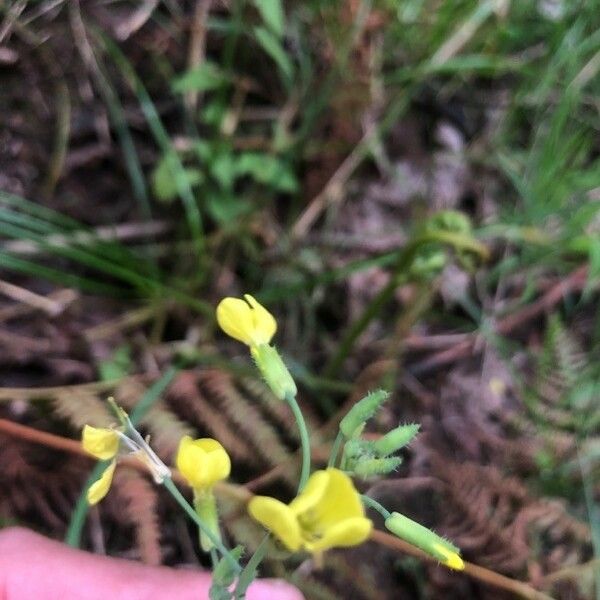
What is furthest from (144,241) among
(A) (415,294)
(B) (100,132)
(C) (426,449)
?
(C) (426,449)

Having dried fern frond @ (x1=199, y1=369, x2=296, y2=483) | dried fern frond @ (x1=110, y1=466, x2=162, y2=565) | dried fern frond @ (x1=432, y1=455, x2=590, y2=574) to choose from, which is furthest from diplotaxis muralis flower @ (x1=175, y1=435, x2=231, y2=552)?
dried fern frond @ (x1=432, y1=455, x2=590, y2=574)

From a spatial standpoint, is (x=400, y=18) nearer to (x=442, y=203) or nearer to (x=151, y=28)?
(x=442, y=203)

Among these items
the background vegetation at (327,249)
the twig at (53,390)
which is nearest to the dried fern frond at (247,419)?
the background vegetation at (327,249)

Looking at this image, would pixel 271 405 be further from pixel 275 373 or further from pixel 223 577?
pixel 223 577

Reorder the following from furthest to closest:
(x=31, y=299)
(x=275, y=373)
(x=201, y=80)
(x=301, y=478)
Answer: (x=201, y=80)
(x=31, y=299)
(x=275, y=373)
(x=301, y=478)

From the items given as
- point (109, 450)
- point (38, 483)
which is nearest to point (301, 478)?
point (109, 450)

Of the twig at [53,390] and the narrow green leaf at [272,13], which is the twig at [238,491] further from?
the narrow green leaf at [272,13]

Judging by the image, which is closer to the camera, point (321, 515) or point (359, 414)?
point (321, 515)
